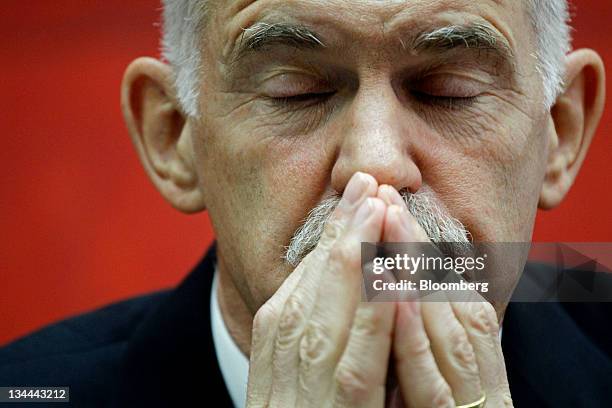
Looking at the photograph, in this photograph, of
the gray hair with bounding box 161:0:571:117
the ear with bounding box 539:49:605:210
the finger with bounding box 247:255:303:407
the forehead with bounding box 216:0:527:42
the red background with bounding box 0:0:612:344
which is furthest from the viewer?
the red background with bounding box 0:0:612:344

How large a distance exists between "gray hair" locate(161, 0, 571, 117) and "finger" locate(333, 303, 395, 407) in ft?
2.90

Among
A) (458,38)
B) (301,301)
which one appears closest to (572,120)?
(458,38)

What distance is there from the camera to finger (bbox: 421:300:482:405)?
1865 mm

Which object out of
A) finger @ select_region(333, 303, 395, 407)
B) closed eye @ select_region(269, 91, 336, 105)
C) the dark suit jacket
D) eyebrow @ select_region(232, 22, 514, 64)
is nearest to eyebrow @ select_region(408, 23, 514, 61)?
Answer: eyebrow @ select_region(232, 22, 514, 64)

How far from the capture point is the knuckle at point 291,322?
194 cm

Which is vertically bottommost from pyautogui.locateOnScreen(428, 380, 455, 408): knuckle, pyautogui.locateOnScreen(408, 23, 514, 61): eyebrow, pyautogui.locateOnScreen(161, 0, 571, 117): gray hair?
pyautogui.locateOnScreen(428, 380, 455, 408): knuckle

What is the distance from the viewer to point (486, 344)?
195 centimetres

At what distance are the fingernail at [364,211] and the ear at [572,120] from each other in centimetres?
85

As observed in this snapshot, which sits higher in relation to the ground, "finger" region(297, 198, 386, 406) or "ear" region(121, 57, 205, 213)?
"ear" region(121, 57, 205, 213)

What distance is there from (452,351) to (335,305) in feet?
0.82

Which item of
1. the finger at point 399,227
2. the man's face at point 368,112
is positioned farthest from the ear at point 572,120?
the finger at point 399,227

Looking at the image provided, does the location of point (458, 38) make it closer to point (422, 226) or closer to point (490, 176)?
point (490, 176)

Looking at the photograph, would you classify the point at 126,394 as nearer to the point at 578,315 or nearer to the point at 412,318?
the point at 412,318

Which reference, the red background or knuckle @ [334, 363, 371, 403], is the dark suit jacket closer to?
knuckle @ [334, 363, 371, 403]
